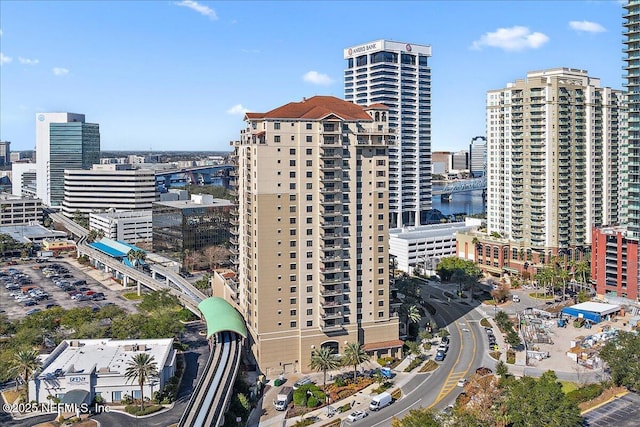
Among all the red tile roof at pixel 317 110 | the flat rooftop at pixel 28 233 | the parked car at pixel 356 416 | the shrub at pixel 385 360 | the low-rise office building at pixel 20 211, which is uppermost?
the red tile roof at pixel 317 110

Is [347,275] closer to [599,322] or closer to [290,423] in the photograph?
[290,423]

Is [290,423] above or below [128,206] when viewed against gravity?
below

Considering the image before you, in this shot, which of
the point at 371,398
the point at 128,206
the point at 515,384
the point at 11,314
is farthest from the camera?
the point at 128,206

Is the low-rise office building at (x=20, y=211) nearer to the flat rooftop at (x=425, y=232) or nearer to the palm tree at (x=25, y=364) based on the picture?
the flat rooftop at (x=425, y=232)

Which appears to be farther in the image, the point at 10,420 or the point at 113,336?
the point at 113,336

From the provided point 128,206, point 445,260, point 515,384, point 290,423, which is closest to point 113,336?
point 290,423

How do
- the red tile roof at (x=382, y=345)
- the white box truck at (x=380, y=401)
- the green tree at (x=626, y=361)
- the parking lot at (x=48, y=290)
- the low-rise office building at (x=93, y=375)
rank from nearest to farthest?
the white box truck at (x=380, y=401) < the low-rise office building at (x=93, y=375) < the green tree at (x=626, y=361) < the red tile roof at (x=382, y=345) < the parking lot at (x=48, y=290)

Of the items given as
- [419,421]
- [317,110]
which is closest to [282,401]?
[419,421]

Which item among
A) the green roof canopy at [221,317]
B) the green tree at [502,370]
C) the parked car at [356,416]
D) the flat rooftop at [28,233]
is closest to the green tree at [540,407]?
the green tree at [502,370]
